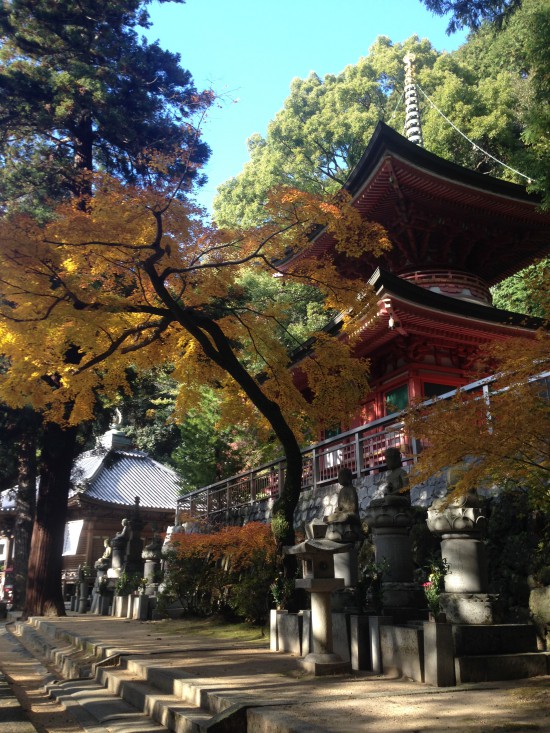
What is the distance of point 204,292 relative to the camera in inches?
468

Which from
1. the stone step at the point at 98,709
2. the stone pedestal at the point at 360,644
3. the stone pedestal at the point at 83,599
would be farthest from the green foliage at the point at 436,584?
the stone pedestal at the point at 83,599

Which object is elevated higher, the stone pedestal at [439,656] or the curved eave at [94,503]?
the curved eave at [94,503]

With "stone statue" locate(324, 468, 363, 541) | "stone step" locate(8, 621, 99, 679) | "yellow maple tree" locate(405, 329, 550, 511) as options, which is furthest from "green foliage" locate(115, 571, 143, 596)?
"yellow maple tree" locate(405, 329, 550, 511)

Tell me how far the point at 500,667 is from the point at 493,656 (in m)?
0.11

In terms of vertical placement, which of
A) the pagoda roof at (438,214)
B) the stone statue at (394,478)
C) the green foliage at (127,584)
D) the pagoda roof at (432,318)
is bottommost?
the green foliage at (127,584)

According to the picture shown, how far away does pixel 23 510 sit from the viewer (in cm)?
2289

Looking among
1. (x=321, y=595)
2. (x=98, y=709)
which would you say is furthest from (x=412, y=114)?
(x=98, y=709)

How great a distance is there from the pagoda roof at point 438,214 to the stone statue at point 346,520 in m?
8.89

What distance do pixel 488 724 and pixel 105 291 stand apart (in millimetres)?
10430

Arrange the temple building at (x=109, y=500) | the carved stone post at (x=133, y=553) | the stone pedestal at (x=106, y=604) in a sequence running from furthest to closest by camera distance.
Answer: the temple building at (x=109, y=500)
the carved stone post at (x=133, y=553)
the stone pedestal at (x=106, y=604)

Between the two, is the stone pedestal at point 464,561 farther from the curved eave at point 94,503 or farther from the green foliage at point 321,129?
the green foliage at point 321,129

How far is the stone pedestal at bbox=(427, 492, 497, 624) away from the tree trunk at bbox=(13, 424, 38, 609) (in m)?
17.0

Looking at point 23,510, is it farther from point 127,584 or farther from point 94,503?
point 127,584

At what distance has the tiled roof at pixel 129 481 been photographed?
1222 inches
